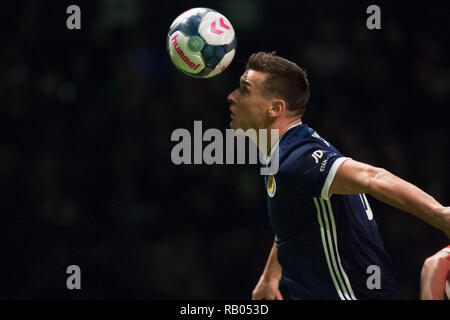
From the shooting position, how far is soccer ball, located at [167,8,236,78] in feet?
13.4

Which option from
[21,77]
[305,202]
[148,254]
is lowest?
[148,254]

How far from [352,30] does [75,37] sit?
2868 millimetres

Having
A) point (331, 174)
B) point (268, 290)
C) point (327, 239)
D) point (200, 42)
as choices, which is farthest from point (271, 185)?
point (200, 42)

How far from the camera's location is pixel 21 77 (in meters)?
7.15

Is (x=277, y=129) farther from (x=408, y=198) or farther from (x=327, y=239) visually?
(x=408, y=198)

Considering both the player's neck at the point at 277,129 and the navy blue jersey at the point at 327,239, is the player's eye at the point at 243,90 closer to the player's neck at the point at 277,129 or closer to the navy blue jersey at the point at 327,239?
the player's neck at the point at 277,129

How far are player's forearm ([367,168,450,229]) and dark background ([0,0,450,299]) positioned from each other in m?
3.34

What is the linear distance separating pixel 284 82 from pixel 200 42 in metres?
0.59

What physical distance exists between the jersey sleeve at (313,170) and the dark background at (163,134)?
9.99ft

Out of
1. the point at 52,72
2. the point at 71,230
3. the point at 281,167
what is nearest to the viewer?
the point at 281,167

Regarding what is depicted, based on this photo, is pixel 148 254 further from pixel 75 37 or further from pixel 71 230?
pixel 75 37

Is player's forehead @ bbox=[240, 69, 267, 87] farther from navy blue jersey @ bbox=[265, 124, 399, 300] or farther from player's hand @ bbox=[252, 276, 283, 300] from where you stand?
player's hand @ bbox=[252, 276, 283, 300]
